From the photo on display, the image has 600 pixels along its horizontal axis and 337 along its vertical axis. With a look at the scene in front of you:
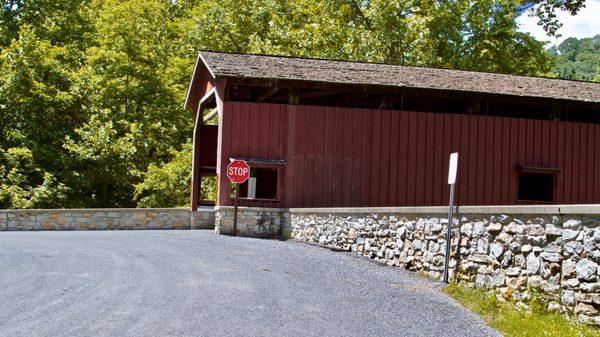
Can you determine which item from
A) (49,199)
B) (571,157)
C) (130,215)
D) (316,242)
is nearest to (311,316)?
(316,242)

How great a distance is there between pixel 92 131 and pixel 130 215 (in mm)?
8959

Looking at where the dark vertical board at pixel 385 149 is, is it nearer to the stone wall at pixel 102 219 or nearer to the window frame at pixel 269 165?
the window frame at pixel 269 165

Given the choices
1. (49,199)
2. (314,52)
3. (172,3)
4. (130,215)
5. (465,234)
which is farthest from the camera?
(172,3)

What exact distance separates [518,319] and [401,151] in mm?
13712

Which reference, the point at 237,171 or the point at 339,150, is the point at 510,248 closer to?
the point at 237,171

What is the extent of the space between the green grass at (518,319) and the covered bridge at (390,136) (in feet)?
37.7

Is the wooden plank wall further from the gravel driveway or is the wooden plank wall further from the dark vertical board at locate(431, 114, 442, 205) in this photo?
the gravel driveway

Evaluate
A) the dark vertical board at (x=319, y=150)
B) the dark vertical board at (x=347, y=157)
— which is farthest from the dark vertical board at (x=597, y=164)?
the dark vertical board at (x=319, y=150)

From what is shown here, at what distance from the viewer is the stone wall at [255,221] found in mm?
19219

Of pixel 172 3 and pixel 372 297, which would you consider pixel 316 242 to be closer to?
pixel 372 297

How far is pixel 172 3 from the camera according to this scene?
4347cm

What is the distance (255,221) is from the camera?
763 inches

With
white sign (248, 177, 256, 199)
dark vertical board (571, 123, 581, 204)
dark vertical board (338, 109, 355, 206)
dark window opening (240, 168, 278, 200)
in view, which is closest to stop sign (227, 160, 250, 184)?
white sign (248, 177, 256, 199)

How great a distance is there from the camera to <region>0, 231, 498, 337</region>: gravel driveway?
6816 millimetres
